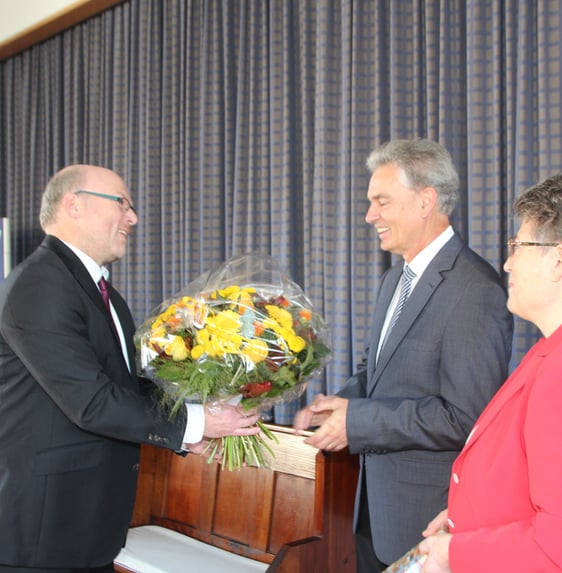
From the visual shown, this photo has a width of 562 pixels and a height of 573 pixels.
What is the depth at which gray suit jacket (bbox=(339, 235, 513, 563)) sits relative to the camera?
1.79m

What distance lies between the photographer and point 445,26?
9.57ft

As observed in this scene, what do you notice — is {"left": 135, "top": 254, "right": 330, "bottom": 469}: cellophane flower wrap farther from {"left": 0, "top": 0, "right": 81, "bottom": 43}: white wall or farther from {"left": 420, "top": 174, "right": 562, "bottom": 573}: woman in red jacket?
{"left": 0, "top": 0, "right": 81, "bottom": 43}: white wall

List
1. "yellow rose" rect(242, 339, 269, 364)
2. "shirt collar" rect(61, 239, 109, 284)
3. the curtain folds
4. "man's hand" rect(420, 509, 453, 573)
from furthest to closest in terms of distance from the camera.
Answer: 1. the curtain folds
2. "shirt collar" rect(61, 239, 109, 284)
3. "yellow rose" rect(242, 339, 269, 364)
4. "man's hand" rect(420, 509, 453, 573)

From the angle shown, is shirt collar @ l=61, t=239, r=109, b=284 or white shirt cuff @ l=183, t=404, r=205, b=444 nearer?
white shirt cuff @ l=183, t=404, r=205, b=444

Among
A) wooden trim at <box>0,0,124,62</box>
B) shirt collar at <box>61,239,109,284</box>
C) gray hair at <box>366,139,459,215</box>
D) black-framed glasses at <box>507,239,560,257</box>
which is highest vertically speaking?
wooden trim at <box>0,0,124,62</box>

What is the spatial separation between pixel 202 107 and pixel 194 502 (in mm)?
2296

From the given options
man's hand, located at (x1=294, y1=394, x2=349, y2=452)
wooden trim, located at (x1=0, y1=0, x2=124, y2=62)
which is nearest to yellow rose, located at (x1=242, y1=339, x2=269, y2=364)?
man's hand, located at (x1=294, y1=394, x2=349, y2=452)

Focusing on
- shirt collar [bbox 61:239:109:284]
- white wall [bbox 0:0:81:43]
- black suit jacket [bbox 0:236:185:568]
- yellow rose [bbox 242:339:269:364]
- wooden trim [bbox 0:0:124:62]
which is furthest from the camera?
white wall [bbox 0:0:81:43]

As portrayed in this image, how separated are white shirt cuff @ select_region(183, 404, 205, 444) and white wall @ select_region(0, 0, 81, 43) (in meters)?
3.69

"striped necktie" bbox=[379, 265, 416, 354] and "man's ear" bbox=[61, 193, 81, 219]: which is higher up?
"man's ear" bbox=[61, 193, 81, 219]

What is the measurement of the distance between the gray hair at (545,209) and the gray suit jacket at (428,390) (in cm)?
51

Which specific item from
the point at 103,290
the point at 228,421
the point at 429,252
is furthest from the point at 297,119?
the point at 228,421

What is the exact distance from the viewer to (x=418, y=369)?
1.88 metres

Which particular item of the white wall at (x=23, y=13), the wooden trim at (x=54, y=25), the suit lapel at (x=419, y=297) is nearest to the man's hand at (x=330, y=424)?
the suit lapel at (x=419, y=297)
